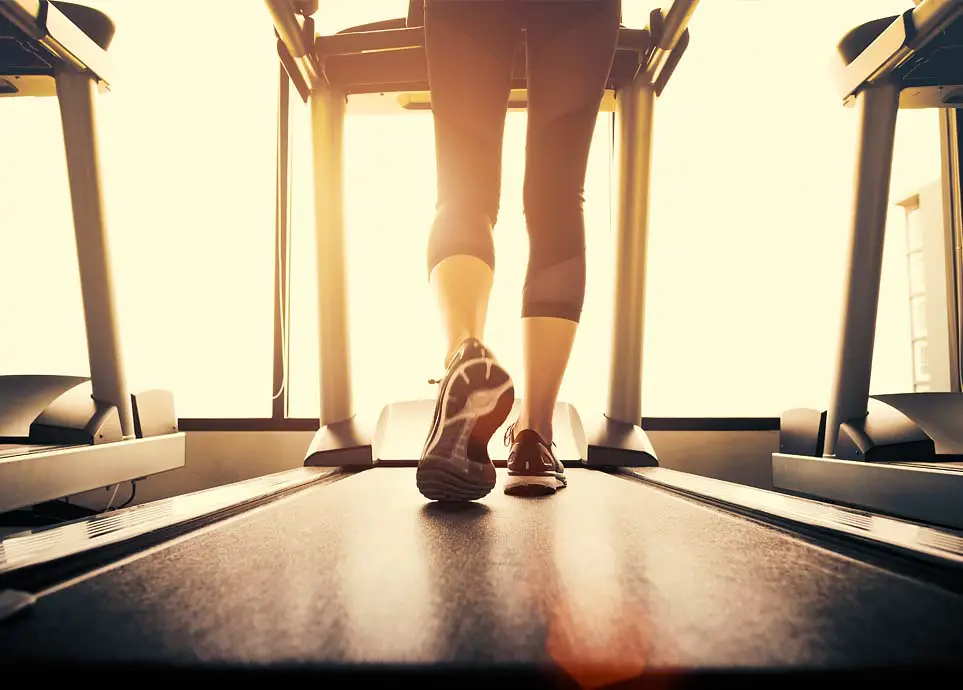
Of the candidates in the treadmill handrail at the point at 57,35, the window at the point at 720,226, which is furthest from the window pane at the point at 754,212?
the treadmill handrail at the point at 57,35

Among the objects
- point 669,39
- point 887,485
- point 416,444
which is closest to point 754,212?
point 669,39

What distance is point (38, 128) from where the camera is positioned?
227 centimetres

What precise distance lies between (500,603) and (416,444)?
123 cm

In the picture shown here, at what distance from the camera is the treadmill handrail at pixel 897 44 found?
122 centimetres

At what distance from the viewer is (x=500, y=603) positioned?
16.1 inches

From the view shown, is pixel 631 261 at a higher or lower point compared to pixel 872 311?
higher

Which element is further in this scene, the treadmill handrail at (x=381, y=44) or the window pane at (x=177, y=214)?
the window pane at (x=177, y=214)

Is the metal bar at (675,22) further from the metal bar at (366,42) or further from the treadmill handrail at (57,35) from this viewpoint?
the treadmill handrail at (57,35)

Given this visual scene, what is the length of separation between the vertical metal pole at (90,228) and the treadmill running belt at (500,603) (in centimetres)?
118

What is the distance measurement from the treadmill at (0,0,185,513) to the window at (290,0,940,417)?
74 cm

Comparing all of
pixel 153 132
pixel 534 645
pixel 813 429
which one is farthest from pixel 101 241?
pixel 813 429

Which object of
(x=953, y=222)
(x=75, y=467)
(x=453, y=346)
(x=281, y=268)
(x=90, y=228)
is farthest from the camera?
(x=281, y=268)

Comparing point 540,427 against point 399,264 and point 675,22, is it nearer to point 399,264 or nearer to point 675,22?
point 675,22

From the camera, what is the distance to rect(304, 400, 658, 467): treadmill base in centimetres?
147
